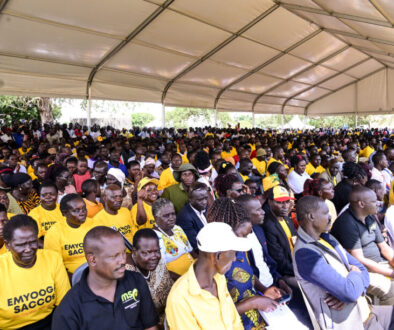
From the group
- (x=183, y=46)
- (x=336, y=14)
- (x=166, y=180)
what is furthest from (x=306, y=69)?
(x=166, y=180)

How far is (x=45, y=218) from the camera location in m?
2.93

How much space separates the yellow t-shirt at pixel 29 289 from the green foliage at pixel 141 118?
3895 cm

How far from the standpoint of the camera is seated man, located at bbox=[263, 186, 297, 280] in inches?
98.7

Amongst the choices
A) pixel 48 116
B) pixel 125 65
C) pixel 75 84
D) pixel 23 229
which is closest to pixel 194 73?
pixel 125 65

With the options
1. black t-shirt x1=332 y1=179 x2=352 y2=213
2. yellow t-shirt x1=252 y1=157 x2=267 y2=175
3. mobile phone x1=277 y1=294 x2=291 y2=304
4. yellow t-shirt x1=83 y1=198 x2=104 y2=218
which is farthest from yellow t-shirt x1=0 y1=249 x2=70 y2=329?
yellow t-shirt x1=252 y1=157 x2=267 y2=175

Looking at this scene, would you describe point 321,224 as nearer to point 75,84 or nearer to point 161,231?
point 161,231

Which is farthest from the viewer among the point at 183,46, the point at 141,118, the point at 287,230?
the point at 141,118

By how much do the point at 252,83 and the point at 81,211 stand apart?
572 inches

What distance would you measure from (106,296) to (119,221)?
4.49 feet

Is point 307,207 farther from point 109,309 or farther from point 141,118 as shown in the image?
point 141,118

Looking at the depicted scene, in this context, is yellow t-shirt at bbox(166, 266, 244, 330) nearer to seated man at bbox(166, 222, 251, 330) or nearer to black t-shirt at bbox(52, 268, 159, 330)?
seated man at bbox(166, 222, 251, 330)

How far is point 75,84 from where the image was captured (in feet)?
37.6

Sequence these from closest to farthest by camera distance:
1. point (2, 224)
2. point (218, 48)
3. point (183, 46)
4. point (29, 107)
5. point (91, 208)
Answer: point (2, 224) < point (91, 208) < point (183, 46) < point (218, 48) < point (29, 107)

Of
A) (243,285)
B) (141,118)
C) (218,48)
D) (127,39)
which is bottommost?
(243,285)
